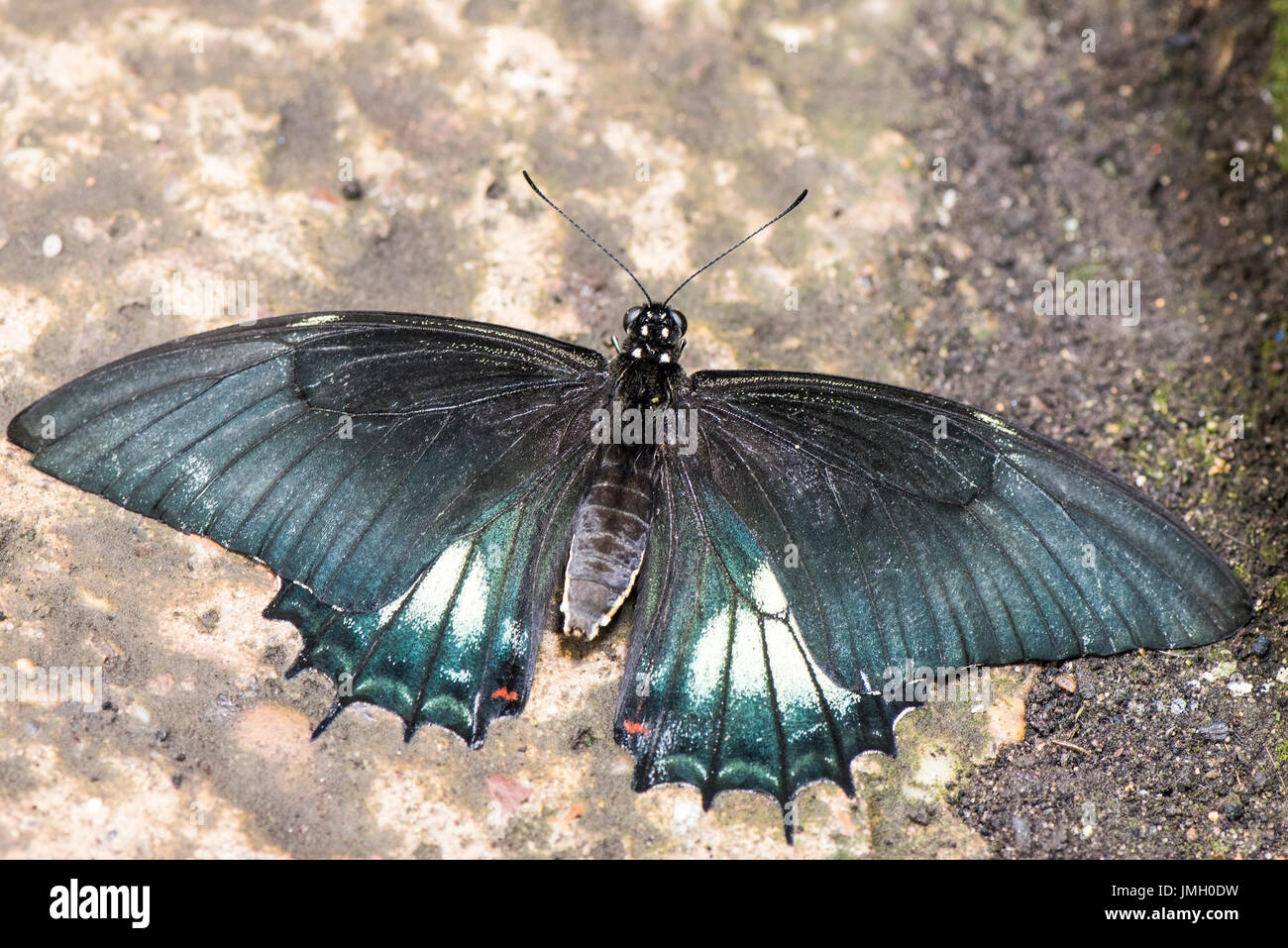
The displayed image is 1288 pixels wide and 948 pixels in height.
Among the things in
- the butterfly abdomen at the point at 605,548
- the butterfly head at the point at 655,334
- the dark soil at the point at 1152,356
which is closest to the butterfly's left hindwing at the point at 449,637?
the butterfly abdomen at the point at 605,548

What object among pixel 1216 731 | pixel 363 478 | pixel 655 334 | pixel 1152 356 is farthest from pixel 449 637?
pixel 1152 356

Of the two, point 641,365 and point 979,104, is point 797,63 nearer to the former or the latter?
point 979,104

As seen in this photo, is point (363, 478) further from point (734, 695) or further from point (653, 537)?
point (734, 695)

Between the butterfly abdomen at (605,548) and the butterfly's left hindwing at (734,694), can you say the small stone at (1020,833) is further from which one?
the butterfly abdomen at (605,548)

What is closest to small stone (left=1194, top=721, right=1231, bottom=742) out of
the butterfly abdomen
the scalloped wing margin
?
the scalloped wing margin

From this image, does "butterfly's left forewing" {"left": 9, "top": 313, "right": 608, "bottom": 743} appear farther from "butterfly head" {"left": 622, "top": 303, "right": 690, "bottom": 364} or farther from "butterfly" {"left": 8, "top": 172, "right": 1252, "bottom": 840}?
"butterfly head" {"left": 622, "top": 303, "right": 690, "bottom": 364}

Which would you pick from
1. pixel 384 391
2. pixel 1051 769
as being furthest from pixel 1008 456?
pixel 384 391
